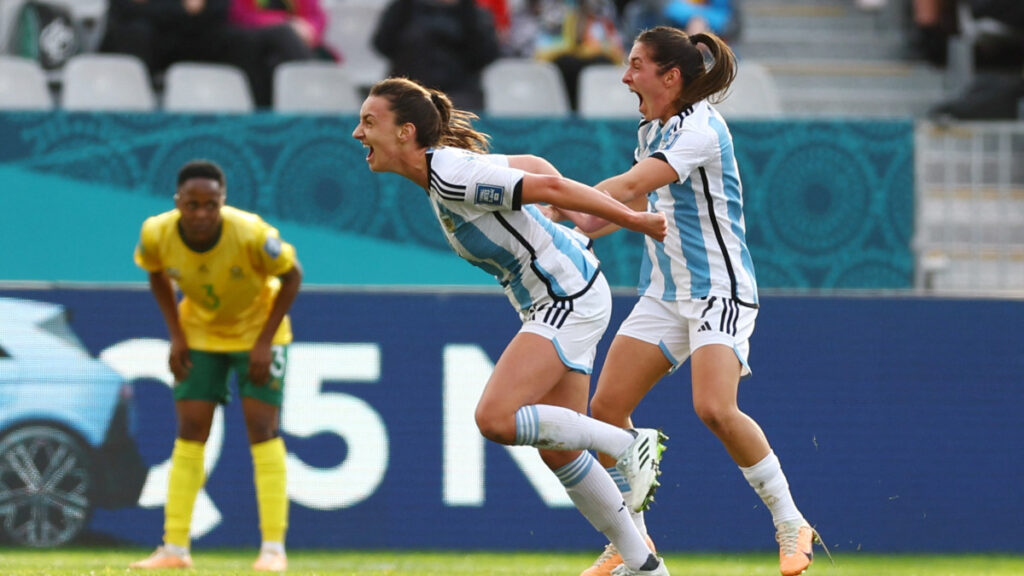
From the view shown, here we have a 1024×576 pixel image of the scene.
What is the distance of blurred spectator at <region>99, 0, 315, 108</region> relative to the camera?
11242mm

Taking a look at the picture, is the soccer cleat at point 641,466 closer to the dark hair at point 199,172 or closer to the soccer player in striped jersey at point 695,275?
the soccer player in striped jersey at point 695,275

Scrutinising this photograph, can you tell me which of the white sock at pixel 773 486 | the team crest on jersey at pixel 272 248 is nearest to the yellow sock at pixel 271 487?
the team crest on jersey at pixel 272 248

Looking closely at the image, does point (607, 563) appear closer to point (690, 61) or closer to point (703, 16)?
point (690, 61)

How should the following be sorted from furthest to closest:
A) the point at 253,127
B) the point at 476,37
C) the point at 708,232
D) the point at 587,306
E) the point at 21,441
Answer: the point at 476,37, the point at 253,127, the point at 21,441, the point at 708,232, the point at 587,306

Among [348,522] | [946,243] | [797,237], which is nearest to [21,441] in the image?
[348,522]

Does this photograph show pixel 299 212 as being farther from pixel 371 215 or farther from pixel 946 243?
pixel 946 243

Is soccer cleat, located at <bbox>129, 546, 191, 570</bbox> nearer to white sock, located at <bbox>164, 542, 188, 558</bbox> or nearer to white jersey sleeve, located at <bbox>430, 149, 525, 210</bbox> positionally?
white sock, located at <bbox>164, 542, 188, 558</bbox>

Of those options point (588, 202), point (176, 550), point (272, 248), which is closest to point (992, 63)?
point (272, 248)

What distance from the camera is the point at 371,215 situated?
9.66 metres

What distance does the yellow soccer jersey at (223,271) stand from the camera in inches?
280

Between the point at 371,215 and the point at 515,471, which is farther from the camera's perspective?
the point at 371,215

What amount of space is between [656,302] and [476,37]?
234 inches

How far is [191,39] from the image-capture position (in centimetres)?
1147

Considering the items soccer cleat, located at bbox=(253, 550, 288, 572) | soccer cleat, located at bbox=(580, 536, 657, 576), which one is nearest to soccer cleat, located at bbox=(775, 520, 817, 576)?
Answer: soccer cleat, located at bbox=(580, 536, 657, 576)
